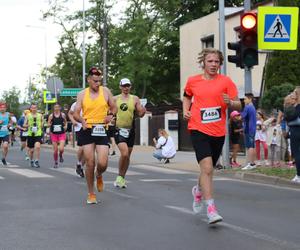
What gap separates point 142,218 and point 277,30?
774 centimetres

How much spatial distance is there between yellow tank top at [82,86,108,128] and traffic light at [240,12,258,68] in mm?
5626

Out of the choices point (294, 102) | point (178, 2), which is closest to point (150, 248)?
point (294, 102)

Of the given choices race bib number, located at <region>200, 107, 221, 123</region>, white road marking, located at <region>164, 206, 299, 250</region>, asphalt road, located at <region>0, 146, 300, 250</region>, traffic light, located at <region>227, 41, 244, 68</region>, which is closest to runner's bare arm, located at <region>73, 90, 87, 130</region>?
asphalt road, located at <region>0, 146, 300, 250</region>

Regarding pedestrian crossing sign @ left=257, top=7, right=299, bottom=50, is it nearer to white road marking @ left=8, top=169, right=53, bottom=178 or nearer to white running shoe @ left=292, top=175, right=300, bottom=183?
white running shoe @ left=292, top=175, right=300, bottom=183

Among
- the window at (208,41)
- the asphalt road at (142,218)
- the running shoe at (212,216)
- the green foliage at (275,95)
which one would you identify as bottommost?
the asphalt road at (142,218)

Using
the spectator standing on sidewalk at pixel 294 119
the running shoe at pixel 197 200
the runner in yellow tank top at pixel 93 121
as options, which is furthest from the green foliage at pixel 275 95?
the running shoe at pixel 197 200

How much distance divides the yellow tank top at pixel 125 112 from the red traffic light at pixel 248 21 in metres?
3.94


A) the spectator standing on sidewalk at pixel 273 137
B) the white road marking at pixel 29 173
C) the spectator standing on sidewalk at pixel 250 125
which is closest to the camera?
the white road marking at pixel 29 173

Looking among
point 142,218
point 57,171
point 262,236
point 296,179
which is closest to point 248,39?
point 296,179

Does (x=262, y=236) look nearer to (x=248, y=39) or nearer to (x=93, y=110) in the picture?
(x=93, y=110)

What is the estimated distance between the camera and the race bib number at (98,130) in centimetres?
882

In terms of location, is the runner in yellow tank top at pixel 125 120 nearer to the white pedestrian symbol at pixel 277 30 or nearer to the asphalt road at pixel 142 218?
the asphalt road at pixel 142 218

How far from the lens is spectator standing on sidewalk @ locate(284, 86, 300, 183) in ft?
38.4

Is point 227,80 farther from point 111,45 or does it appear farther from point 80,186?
point 111,45
